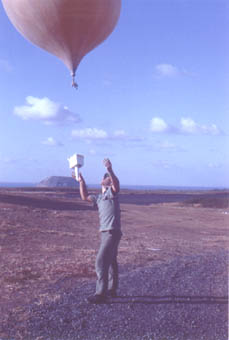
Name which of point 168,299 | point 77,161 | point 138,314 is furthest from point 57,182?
point 138,314

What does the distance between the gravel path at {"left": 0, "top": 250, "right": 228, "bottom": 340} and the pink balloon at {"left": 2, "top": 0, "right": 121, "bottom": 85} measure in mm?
5782

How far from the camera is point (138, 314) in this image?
19.0 ft

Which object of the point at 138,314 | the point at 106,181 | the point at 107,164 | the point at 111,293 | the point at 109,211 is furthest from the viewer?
the point at 111,293

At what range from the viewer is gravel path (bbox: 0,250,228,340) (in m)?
5.07

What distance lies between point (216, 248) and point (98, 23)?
316 inches

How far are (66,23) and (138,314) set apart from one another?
6.67m

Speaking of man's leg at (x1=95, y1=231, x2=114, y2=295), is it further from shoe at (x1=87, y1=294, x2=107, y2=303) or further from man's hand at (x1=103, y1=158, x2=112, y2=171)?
man's hand at (x1=103, y1=158, x2=112, y2=171)

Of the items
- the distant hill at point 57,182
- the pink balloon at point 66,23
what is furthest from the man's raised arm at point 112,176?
the distant hill at point 57,182

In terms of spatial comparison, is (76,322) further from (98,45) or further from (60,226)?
(60,226)

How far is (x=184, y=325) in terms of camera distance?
5.40 m

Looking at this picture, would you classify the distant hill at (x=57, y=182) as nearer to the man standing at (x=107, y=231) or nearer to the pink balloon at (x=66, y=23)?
the pink balloon at (x=66, y=23)

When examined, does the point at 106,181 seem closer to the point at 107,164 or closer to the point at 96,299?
the point at 107,164

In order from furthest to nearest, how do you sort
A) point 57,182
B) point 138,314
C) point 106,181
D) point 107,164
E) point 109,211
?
1. point 57,182
2. point 106,181
3. point 109,211
4. point 107,164
5. point 138,314

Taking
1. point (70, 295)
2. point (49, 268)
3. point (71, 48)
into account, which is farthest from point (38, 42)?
point (70, 295)
